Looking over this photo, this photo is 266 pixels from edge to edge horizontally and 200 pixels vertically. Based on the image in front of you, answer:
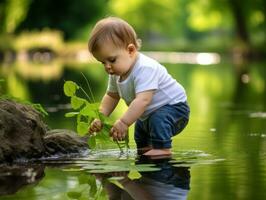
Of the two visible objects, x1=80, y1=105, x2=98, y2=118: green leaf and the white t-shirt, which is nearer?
x1=80, y1=105, x2=98, y2=118: green leaf

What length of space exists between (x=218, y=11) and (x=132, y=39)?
47.3 m

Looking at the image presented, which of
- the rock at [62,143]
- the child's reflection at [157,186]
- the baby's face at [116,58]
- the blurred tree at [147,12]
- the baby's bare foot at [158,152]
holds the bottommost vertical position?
the child's reflection at [157,186]

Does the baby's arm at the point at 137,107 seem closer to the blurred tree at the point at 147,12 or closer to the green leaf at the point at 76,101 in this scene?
the green leaf at the point at 76,101

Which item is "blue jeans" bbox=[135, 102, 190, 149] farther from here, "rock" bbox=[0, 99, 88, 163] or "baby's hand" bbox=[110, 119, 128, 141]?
"rock" bbox=[0, 99, 88, 163]

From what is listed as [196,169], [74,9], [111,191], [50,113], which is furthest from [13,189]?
[74,9]

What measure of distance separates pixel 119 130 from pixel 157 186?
142 centimetres

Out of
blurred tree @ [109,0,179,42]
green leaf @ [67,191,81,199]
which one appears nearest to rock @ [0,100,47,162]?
green leaf @ [67,191,81,199]

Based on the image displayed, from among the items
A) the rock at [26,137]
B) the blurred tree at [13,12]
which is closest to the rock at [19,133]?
the rock at [26,137]

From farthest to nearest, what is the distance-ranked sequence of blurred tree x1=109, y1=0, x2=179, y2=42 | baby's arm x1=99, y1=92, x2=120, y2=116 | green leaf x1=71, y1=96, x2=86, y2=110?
blurred tree x1=109, y1=0, x2=179, y2=42, baby's arm x1=99, y1=92, x2=120, y2=116, green leaf x1=71, y1=96, x2=86, y2=110

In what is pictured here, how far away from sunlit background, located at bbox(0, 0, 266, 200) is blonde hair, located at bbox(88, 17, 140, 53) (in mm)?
879

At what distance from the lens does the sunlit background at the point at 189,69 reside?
4.55 m

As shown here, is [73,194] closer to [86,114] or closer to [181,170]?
[181,170]

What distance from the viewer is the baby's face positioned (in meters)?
5.30

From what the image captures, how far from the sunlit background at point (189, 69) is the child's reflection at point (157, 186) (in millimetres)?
69
